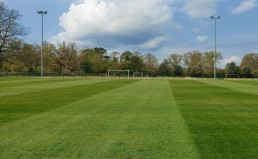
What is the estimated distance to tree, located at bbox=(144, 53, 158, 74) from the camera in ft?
289

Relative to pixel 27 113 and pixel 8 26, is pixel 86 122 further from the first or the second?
pixel 8 26

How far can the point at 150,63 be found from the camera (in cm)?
8912

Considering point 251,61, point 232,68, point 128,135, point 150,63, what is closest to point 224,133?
point 128,135

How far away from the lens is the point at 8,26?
1996 inches

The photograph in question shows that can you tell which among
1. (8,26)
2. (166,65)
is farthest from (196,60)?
(8,26)

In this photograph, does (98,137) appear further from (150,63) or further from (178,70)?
(150,63)

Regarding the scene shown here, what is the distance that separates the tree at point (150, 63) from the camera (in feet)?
289

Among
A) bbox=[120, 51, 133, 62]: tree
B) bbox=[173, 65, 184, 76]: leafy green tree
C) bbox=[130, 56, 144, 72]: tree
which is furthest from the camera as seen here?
bbox=[120, 51, 133, 62]: tree

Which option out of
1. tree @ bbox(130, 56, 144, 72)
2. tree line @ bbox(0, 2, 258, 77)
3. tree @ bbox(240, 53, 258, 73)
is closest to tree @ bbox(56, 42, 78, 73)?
tree line @ bbox(0, 2, 258, 77)

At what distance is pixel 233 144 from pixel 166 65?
8171 centimetres

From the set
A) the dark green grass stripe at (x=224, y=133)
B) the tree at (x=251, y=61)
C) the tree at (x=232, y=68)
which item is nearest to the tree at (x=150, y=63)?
the tree at (x=232, y=68)

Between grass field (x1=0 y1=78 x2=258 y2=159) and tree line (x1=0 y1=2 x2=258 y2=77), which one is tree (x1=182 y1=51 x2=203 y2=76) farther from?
grass field (x1=0 y1=78 x2=258 y2=159)

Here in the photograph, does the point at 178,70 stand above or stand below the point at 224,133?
above

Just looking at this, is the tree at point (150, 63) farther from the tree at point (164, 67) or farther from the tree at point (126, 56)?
the tree at point (126, 56)
